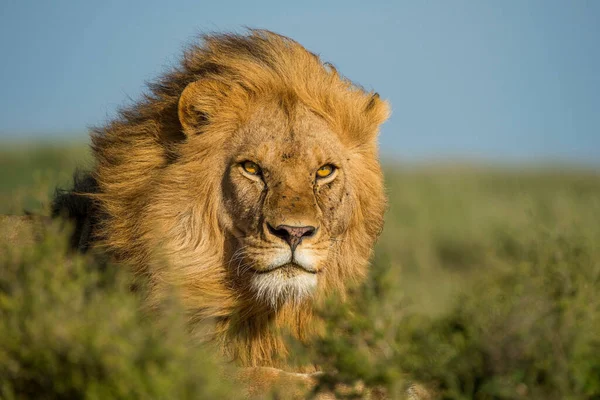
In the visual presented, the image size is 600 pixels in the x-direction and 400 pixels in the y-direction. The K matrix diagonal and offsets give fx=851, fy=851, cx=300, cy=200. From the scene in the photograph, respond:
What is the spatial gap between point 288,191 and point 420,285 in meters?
8.04

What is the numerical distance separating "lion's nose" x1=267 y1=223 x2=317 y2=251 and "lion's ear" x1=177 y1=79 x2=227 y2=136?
988 mm

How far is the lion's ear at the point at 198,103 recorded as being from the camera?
5.38 meters

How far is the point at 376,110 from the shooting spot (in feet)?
19.4

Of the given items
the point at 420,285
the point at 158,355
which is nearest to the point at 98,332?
the point at 158,355

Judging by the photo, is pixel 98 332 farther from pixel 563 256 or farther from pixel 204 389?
pixel 563 256

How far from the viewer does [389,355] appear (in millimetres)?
3812

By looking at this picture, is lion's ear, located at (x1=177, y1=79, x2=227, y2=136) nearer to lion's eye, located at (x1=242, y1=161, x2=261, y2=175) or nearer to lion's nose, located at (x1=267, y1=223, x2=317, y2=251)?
lion's eye, located at (x1=242, y1=161, x2=261, y2=175)

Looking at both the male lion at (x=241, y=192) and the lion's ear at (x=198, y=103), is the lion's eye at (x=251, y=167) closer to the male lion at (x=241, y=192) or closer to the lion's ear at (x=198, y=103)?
the male lion at (x=241, y=192)

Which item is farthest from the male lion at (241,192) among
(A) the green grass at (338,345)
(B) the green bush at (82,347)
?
(B) the green bush at (82,347)

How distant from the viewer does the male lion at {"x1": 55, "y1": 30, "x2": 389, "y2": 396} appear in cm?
504

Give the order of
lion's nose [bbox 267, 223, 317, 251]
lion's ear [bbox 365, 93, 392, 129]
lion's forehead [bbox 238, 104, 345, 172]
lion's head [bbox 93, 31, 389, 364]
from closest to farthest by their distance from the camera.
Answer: lion's nose [bbox 267, 223, 317, 251]
lion's head [bbox 93, 31, 389, 364]
lion's forehead [bbox 238, 104, 345, 172]
lion's ear [bbox 365, 93, 392, 129]

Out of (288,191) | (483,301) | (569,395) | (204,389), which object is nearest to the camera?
(204,389)

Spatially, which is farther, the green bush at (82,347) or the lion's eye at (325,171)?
the lion's eye at (325,171)

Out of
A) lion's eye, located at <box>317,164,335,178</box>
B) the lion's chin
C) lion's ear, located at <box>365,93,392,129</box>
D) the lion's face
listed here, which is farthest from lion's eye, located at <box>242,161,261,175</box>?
lion's ear, located at <box>365,93,392,129</box>
